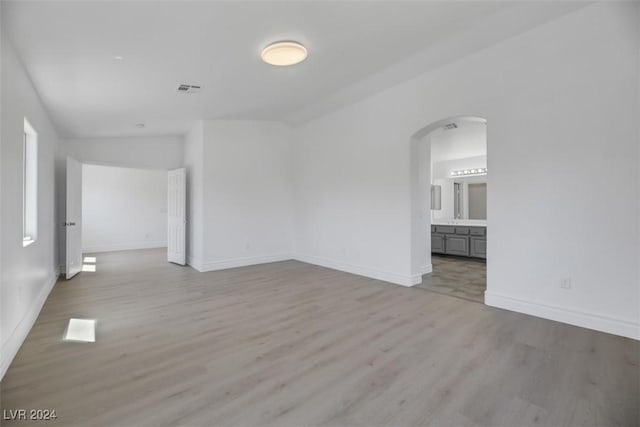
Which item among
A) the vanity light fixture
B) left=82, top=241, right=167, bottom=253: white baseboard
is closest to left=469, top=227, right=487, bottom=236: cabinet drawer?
the vanity light fixture

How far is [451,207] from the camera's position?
790cm

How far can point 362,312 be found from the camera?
11.1 ft

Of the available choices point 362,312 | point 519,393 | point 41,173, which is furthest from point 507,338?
point 41,173

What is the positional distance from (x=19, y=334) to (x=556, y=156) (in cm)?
514

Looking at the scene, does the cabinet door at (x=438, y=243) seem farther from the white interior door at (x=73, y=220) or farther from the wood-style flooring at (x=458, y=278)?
the white interior door at (x=73, y=220)

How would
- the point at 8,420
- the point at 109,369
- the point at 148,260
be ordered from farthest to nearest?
the point at 148,260 < the point at 109,369 < the point at 8,420

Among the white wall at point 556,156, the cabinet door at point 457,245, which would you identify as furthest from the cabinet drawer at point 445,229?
the white wall at point 556,156

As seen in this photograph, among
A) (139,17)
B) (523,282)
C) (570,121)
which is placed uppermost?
(139,17)

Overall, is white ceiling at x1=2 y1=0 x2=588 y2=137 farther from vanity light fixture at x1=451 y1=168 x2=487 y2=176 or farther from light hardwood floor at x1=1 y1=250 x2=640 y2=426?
vanity light fixture at x1=451 y1=168 x2=487 y2=176

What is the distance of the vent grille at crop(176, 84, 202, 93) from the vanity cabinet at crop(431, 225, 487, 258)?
5593 mm

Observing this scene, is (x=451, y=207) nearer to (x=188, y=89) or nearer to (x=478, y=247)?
(x=478, y=247)

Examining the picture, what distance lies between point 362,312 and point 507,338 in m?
1.35

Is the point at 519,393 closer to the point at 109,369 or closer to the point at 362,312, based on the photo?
the point at 362,312

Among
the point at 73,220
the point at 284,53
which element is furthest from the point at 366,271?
the point at 73,220
